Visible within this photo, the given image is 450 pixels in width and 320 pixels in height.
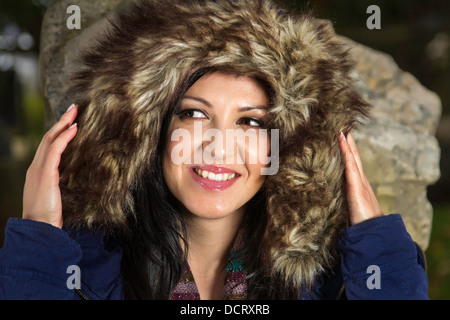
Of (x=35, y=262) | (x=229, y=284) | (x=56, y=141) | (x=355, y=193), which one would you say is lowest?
(x=229, y=284)

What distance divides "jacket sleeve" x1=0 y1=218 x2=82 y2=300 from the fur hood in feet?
0.51

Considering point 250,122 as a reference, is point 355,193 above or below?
below

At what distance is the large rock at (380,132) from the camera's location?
7.51ft

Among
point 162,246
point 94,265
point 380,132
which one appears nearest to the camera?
point 94,265

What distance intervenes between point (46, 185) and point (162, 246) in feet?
1.72

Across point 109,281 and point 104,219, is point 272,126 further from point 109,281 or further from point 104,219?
point 109,281

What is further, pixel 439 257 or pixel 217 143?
pixel 439 257

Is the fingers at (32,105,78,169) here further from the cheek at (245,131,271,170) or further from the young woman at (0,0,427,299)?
the cheek at (245,131,271,170)

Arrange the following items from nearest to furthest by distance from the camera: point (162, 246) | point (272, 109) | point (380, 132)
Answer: point (272, 109), point (162, 246), point (380, 132)

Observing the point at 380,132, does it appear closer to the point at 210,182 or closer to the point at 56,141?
the point at 210,182

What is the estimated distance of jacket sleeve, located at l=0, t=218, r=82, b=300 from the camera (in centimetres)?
147

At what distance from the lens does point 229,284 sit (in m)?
1.88

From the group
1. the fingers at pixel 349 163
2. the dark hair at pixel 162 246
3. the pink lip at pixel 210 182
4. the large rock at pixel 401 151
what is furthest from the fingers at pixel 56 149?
the large rock at pixel 401 151

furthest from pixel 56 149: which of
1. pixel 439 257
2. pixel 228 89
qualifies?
pixel 439 257
